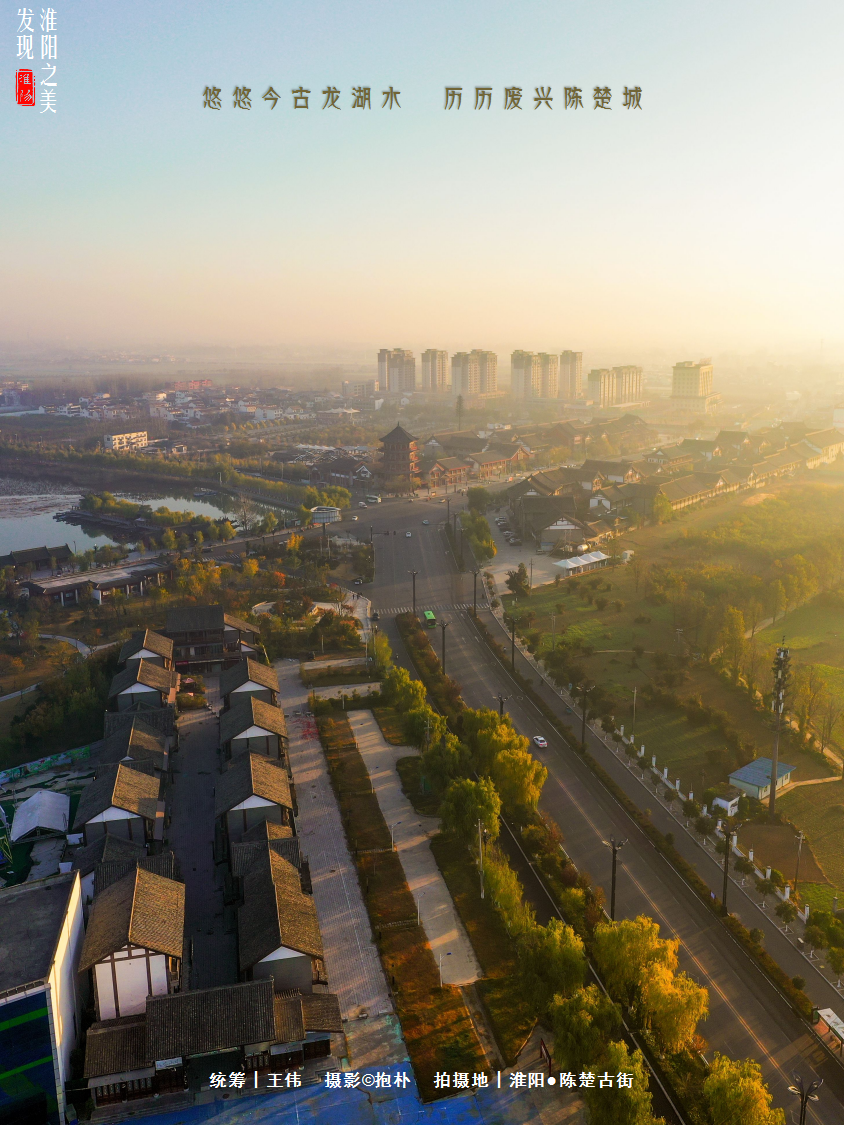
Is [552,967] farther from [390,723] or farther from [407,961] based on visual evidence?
Result: [390,723]

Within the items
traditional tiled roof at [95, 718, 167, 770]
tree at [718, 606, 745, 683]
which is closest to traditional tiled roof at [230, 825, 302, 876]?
traditional tiled roof at [95, 718, 167, 770]

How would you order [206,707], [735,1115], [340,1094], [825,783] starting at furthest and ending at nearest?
1. [206,707]
2. [825,783]
3. [340,1094]
4. [735,1115]

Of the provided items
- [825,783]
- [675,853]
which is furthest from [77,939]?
[825,783]

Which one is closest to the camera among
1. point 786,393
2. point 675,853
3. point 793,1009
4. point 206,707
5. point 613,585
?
point 793,1009

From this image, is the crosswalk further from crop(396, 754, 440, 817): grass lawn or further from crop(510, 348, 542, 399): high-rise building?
crop(510, 348, 542, 399): high-rise building

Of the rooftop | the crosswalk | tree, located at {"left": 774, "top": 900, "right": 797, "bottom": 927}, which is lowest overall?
tree, located at {"left": 774, "top": 900, "right": 797, "bottom": 927}

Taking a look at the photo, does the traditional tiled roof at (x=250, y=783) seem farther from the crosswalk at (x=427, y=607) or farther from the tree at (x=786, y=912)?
the crosswalk at (x=427, y=607)

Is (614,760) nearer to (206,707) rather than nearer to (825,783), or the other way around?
(825,783)

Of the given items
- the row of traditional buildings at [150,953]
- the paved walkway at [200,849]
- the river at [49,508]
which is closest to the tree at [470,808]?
the row of traditional buildings at [150,953]

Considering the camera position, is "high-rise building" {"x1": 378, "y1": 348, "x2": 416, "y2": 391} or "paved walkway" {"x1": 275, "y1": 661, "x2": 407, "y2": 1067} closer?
"paved walkway" {"x1": 275, "y1": 661, "x2": 407, "y2": 1067}
